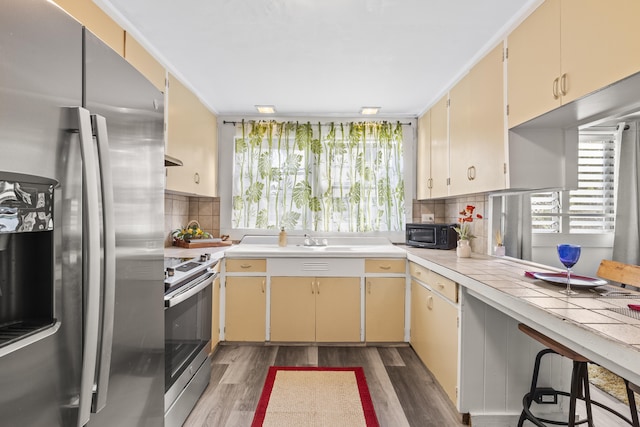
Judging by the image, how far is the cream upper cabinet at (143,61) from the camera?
195 centimetres

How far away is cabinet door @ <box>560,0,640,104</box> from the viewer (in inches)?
47.1

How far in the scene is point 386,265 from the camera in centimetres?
301

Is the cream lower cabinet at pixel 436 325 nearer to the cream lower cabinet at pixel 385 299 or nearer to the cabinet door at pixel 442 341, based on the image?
the cabinet door at pixel 442 341

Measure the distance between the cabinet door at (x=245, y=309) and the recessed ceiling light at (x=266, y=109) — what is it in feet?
Result: 5.45

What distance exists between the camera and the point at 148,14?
186 centimetres

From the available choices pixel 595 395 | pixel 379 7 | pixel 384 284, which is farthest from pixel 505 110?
pixel 595 395

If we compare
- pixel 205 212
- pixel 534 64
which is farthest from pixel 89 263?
pixel 205 212

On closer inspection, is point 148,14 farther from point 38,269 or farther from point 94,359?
point 94,359

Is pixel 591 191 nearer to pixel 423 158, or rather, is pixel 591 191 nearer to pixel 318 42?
pixel 423 158

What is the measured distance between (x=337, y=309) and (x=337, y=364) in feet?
1.56

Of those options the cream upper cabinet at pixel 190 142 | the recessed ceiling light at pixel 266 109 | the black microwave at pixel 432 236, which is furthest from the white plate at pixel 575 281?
the recessed ceiling light at pixel 266 109

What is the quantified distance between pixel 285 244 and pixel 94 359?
104 inches

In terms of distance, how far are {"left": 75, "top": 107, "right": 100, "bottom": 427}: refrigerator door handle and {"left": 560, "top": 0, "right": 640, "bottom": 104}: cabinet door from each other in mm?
1719

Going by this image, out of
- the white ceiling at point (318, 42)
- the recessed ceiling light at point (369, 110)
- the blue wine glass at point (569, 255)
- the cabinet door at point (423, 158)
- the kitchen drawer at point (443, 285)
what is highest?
the white ceiling at point (318, 42)
